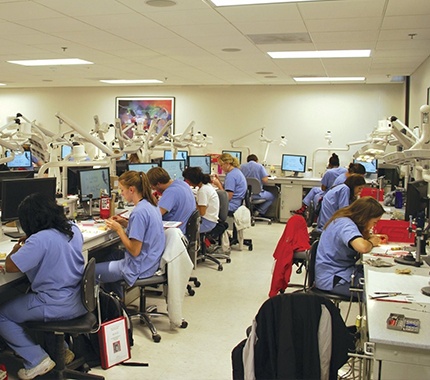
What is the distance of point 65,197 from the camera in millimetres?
4801

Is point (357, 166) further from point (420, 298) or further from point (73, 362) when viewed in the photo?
point (73, 362)

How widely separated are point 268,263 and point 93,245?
2.70m

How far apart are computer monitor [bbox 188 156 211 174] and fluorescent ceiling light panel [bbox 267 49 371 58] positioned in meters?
2.75

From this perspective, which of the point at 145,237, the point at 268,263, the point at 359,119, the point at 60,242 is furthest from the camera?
the point at 359,119

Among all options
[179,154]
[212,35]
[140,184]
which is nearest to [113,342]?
[140,184]

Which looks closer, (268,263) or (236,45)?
(236,45)

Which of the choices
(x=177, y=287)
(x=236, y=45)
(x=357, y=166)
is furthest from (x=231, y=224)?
(x=177, y=287)

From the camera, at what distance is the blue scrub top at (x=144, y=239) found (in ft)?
11.5

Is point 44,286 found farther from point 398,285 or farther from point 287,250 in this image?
point 398,285

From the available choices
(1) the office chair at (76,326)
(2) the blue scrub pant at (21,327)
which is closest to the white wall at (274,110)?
(1) the office chair at (76,326)

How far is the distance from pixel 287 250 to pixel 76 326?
5.52 feet

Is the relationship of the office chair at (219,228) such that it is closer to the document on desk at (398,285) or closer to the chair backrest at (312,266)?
the chair backrest at (312,266)

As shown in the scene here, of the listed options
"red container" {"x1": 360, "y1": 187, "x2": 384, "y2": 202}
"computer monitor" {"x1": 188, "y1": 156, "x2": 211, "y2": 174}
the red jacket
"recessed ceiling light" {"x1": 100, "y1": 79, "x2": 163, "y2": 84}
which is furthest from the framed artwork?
the red jacket

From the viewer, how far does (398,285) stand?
2.78 metres
